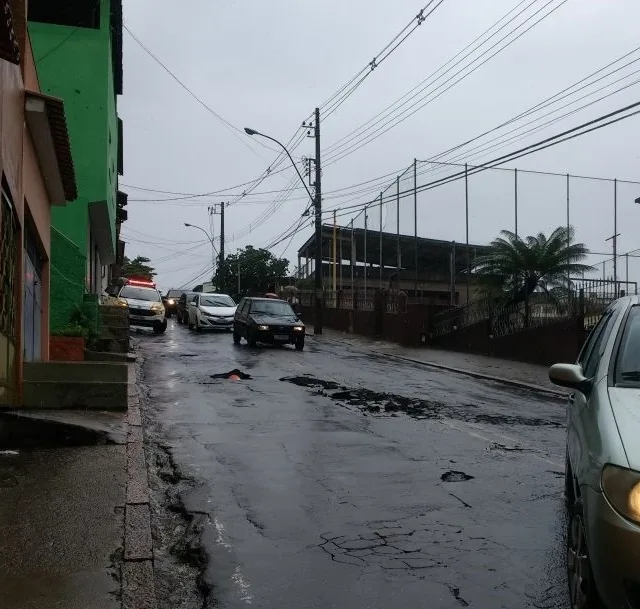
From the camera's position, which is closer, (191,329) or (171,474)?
(171,474)

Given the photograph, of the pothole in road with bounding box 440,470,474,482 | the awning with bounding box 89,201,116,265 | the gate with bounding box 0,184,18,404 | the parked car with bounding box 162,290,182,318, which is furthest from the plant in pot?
the parked car with bounding box 162,290,182,318

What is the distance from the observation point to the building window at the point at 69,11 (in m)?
20.4

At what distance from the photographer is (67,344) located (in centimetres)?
1341

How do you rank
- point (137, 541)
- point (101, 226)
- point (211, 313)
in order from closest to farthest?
point (137, 541) < point (101, 226) < point (211, 313)

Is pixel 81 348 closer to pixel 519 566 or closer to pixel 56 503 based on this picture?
pixel 56 503

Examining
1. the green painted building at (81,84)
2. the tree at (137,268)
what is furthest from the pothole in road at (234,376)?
the tree at (137,268)

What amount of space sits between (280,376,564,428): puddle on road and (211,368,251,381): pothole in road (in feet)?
5.23

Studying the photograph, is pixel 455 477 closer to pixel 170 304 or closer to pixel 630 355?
pixel 630 355

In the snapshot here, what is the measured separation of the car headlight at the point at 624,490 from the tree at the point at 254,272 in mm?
54135

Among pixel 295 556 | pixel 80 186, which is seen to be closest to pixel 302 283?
pixel 80 186

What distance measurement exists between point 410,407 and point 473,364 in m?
9.72

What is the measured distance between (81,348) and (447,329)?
617 inches

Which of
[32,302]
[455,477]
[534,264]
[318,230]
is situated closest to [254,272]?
[318,230]

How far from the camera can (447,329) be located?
26.3m
